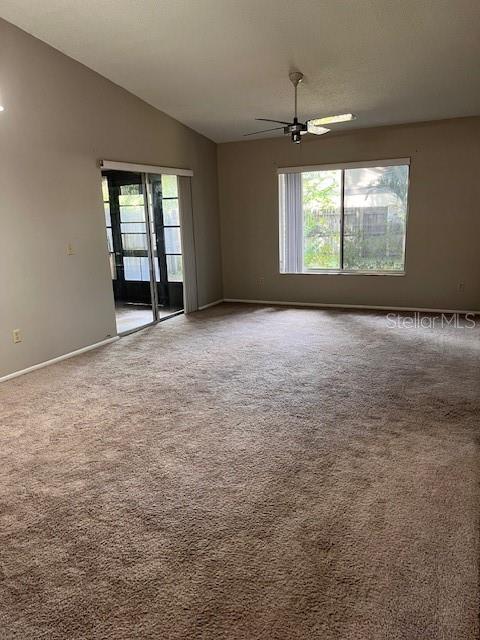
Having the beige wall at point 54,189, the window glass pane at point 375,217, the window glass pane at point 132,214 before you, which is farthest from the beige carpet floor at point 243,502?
the window glass pane at point 375,217

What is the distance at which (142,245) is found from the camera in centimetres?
650

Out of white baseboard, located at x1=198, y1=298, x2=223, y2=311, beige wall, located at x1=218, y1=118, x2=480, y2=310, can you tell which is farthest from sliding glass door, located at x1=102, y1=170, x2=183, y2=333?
beige wall, located at x1=218, y1=118, x2=480, y2=310

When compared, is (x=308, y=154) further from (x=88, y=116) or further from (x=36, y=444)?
(x=36, y=444)

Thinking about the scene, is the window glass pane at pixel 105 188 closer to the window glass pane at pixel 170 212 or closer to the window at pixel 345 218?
the window glass pane at pixel 170 212

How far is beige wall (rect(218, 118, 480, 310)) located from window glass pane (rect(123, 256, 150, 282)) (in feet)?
5.99

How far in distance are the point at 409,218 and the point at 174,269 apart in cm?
344

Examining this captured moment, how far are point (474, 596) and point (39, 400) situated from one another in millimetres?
3324

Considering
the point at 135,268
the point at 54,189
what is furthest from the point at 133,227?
the point at 54,189

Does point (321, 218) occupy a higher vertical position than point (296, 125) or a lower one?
lower

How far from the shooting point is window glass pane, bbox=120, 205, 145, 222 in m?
6.32

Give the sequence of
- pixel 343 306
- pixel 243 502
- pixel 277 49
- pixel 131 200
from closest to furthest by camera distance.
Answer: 1. pixel 243 502
2. pixel 277 49
3. pixel 131 200
4. pixel 343 306

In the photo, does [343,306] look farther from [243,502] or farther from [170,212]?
[243,502]

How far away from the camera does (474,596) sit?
5.96ft

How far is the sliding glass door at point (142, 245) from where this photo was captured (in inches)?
242
